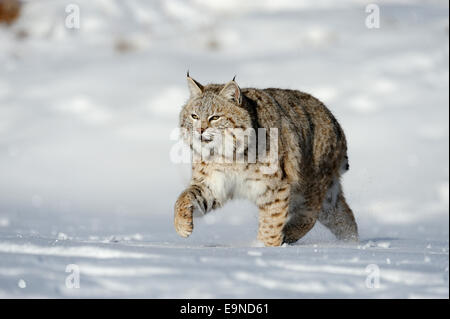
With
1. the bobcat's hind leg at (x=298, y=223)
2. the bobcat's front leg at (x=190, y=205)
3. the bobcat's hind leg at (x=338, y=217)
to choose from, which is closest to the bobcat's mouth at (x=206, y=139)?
the bobcat's front leg at (x=190, y=205)

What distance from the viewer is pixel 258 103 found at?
5902 millimetres

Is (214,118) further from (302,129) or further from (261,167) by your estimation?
(302,129)

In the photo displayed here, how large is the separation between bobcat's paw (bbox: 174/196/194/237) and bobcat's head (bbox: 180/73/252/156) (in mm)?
537

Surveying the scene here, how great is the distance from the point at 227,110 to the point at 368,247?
159 centimetres

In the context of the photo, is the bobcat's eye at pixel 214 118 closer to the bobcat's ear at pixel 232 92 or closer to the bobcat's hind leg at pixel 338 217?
the bobcat's ear at pixel 232 92

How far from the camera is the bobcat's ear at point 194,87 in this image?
5805 mm

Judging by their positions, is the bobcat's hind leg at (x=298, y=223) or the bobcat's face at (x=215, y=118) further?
the bobcat's hind leg at (x=298, y=223)

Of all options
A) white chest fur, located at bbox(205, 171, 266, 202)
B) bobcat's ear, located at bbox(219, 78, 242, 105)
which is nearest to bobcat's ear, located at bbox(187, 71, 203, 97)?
bobcat's ear, located at bbox(219, 78, 242, 105)

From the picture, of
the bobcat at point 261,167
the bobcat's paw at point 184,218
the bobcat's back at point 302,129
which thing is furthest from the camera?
the bobcat's back at point 302,129

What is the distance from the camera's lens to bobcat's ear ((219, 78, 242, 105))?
18.3 feet

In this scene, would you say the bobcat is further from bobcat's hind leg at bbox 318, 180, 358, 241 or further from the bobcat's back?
bobcat's hind leg at bbox 318, 180, 358, 241

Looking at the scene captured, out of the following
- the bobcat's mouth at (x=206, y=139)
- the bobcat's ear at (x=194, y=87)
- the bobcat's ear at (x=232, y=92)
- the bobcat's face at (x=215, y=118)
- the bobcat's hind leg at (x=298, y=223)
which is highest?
the bobcat's ear at (x=194, y=87)

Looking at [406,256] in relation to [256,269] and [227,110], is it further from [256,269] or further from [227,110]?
[227,110]

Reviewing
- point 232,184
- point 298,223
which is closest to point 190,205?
point 232,184
